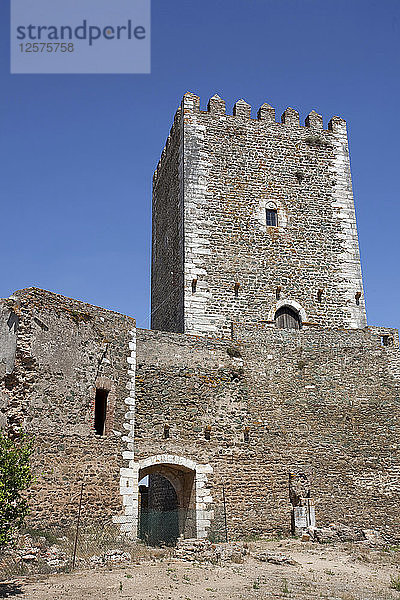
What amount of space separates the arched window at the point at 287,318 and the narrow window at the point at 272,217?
2989 mm

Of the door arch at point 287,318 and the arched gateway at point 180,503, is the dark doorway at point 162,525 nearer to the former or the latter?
the arched gateway at point 180,503

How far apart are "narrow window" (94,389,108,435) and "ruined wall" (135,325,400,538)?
3.48 ft

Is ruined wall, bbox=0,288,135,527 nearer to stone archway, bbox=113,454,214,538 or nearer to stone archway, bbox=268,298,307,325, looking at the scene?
stone archway, bbox=113,454,214,538

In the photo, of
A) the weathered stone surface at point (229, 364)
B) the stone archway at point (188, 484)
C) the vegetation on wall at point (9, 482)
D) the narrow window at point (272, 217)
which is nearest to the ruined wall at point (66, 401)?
the weathered stone surface at point (229, 364)

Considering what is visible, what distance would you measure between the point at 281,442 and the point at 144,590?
7.12m

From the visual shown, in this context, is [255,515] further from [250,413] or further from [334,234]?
[334,234]

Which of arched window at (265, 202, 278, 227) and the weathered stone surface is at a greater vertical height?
arched window at (265, 202, 278, 227)

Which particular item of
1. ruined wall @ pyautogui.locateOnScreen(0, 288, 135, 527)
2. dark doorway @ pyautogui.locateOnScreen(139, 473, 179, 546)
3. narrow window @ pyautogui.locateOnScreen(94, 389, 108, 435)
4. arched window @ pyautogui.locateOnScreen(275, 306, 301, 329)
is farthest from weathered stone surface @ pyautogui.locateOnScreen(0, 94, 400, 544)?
dark doorway @ pyautogui.locateOnScreen(139, 473, 179, 546)

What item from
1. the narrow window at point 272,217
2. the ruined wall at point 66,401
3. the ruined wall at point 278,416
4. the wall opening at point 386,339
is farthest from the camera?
the narrow window at point 272,217

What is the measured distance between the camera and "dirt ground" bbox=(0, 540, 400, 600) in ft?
29.6

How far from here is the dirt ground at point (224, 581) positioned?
9016 millimetres

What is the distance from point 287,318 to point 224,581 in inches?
413

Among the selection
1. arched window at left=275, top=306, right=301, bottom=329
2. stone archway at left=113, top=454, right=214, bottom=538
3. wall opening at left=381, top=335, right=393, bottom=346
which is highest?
arched window at left=275, top=306, right=301, bottom=329

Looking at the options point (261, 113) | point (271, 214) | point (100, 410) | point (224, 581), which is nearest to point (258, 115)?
point (261, 113)
